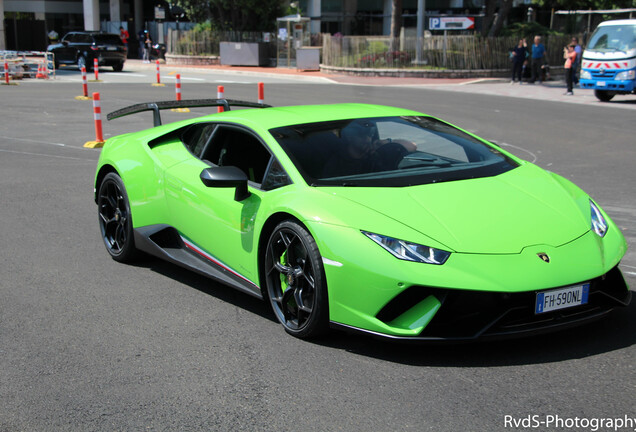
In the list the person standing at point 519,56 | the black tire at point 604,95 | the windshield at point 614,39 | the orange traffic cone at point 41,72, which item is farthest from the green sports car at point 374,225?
the orange traffic cone at point 41,72

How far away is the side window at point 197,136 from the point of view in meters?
5.83

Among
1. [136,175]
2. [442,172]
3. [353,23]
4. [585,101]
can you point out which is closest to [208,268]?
[136,175]

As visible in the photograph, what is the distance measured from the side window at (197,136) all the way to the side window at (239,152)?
9 centimetres

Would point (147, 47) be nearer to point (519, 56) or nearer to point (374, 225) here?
point (519, 56)

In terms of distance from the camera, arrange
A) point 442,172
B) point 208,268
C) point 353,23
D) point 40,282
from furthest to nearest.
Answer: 1. point 353,23
2. point 40,282
3. point 208,268
4. point 442,172

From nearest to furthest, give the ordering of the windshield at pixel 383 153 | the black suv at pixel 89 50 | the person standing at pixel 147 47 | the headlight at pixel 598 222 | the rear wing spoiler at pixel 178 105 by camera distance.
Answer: the headlight at pixel 598 222 < the windshield at pixel 383 153 < the rear wing spoiler at pixel 178 105 < the black suv at pixel 89 50 < the person standing at pixel 147 47

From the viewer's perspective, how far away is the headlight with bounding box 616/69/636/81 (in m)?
22.4

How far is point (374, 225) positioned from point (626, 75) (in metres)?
20.5

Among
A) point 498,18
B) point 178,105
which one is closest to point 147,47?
point 498,18

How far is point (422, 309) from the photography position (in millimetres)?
4055

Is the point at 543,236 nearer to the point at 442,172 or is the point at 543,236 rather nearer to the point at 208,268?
the point at 442,172

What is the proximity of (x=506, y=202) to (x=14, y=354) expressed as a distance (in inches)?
118

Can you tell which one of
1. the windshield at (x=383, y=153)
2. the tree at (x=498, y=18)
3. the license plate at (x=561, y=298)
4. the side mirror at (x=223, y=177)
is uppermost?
the tree at (x=498, y=18)

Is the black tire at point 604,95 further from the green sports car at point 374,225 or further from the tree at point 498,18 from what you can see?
the green sports car at point 374,225
